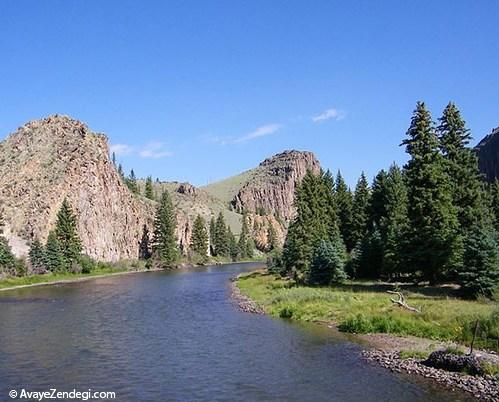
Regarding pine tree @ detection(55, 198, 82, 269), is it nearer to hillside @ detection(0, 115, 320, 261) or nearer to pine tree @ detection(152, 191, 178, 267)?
hillside @ detection(0, 115, 320, 261)

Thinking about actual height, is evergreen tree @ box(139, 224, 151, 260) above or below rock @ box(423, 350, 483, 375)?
above

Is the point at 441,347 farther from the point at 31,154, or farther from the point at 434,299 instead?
the point at 31,154

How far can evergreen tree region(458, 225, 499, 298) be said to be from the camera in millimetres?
40056

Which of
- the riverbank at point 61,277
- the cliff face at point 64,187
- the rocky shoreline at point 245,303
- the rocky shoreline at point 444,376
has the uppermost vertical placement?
the cliff face at point 64,187

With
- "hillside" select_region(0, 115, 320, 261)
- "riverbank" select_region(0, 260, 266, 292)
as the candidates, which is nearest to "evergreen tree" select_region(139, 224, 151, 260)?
"hillside" select_region(0, 115, 320, 261)

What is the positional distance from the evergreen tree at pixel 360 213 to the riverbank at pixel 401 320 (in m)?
34.9

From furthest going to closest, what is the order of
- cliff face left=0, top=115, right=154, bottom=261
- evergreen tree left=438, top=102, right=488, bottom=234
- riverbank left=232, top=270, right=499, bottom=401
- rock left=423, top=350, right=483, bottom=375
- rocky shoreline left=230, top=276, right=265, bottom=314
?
cliff face left=0, top=115, right=154, bottom=261 → evergreen tree left=438, top=102, right=488, bottom=234 → rocky shoreline left=230, top=276, right=265, bottom=314 → riverbank left=232, top=270, right=499, bottom=401 → rock left=423, top=350, right=483, bottom=375

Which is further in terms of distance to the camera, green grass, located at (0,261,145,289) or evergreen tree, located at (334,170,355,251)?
evergreen tree, located at (334,170,355,251)

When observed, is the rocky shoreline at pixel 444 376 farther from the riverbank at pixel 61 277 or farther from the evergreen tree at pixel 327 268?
the riverbank at pixel 61 277

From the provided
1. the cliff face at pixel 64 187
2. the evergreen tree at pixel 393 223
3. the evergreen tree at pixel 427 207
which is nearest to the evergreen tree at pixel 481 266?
the evergreen tree at pixel 427 207

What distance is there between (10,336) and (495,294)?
116 feet

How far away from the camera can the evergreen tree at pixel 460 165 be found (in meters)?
55.4

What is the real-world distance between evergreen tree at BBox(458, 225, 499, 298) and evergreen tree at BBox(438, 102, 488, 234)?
46.2ft

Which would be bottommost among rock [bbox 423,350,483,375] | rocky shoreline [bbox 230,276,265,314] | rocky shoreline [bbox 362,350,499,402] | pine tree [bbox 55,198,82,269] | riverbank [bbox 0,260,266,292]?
rocky shoreline [bbox 362,350,499,402]
